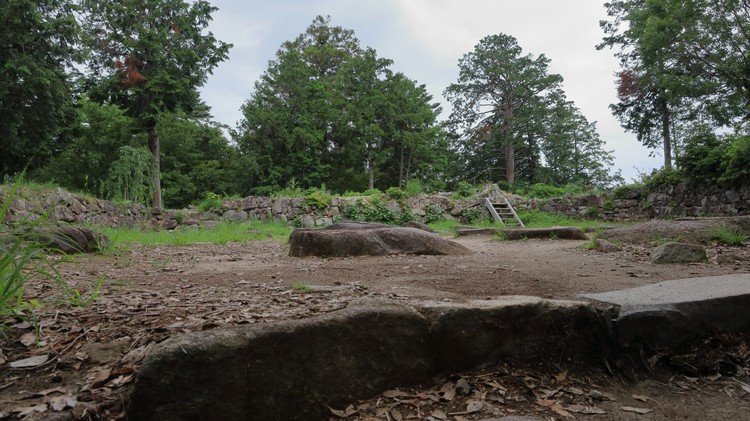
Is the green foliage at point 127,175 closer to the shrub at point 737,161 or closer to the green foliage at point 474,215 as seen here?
the green foliage at point 474,215

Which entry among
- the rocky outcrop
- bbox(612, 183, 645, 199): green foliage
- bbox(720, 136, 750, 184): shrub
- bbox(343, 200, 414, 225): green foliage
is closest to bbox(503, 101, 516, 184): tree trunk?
bbox(612, 183, 645, 199): green foliage

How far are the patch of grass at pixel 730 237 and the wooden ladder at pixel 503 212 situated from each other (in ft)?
21.7

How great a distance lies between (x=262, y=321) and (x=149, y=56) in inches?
590

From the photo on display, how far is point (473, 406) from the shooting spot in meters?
1.47

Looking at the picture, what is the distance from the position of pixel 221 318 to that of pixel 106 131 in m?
20.3

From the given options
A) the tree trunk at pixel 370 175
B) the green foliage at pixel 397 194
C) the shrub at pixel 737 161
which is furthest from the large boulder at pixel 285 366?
the tree trunk at pixel 370 175

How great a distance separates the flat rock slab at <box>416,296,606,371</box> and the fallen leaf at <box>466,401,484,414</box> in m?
0.23

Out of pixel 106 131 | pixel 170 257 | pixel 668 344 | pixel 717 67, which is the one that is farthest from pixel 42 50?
pixel 717 67

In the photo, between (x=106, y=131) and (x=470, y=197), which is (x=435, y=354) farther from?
(x=106, y=131)

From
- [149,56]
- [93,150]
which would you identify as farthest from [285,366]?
[93,150]

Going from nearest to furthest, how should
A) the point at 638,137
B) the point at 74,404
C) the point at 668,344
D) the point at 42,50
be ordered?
1. the point at 74,404
2. the point at 668,344
3. the point at 42,50
4. the point at 638,137

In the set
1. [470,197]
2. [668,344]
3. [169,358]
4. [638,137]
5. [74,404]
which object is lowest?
[668,344]

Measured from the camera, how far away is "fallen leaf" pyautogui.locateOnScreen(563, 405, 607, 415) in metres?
1.48

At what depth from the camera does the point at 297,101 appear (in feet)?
72.5
